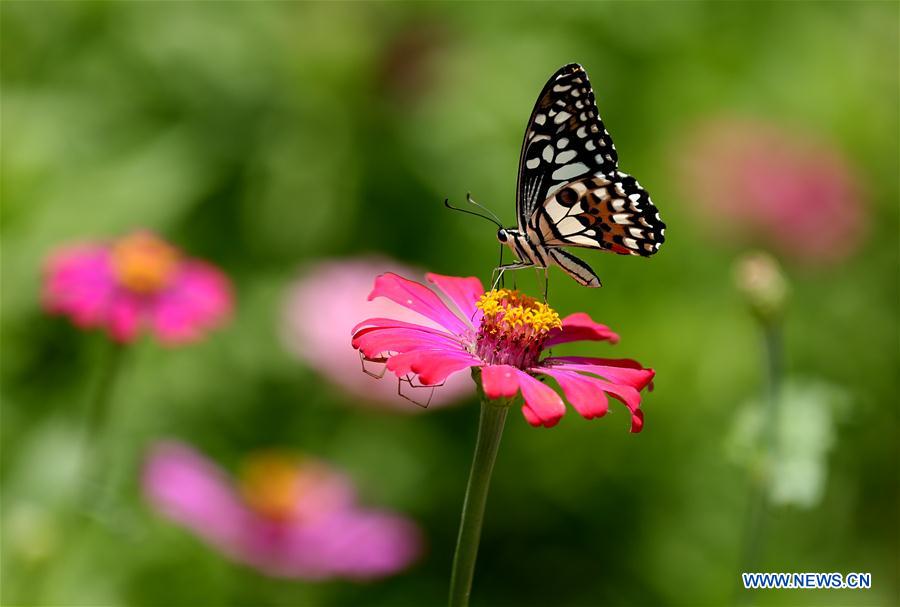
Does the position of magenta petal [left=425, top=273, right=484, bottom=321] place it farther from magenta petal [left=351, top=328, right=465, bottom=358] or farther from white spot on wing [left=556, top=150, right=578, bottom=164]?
white spot on wing [left=556, top=150, right=578, bottom=164]

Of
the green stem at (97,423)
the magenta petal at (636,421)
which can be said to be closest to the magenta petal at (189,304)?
the green stem at (97,423)

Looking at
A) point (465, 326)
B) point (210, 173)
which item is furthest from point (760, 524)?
point (210, 173)

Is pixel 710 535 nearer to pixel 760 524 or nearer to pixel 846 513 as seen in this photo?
pixel 846 513

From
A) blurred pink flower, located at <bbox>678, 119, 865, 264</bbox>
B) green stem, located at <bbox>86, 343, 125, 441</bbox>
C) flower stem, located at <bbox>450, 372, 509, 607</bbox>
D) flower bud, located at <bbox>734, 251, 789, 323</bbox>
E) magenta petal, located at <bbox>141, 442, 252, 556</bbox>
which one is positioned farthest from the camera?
blurred pink flower, located at <bbox>678, 119, 865, 264</bbox>

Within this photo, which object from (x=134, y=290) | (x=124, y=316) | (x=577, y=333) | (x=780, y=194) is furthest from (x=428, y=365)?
(x=780, y=194)

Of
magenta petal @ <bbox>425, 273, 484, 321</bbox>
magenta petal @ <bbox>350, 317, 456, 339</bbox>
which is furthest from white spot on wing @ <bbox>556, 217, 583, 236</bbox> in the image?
magenta petal @ <bbox>350, 317, 456, 339</bbox>
